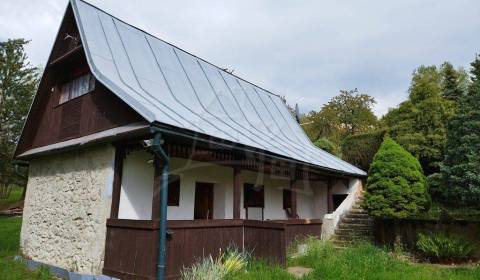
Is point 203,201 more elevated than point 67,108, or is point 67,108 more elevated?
point 67,108

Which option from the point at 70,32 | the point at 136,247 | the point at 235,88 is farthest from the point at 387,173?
the point at 70,32

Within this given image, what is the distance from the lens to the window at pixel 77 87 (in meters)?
9.62

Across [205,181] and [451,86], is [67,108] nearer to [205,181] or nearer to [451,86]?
[205,181]

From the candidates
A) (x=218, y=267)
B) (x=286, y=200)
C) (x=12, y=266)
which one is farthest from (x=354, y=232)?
(x=12, y=266)

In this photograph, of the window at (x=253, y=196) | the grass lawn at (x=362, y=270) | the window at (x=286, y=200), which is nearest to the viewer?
the grass lawn at (x=362, y=270)

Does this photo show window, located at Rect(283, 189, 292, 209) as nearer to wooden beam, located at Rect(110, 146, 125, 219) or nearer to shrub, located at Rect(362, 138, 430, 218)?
shrub, located at Rect(362, 138, 430, 218)

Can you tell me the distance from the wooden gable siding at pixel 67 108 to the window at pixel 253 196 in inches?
214

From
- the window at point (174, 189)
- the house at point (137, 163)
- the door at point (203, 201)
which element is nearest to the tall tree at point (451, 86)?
the house at point (137, 163)

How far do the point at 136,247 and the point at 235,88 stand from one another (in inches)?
337

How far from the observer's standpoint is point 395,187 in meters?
11.2

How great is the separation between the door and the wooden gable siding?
339cm

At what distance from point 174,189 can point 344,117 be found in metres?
25.7

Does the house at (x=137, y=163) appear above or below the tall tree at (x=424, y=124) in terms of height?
below

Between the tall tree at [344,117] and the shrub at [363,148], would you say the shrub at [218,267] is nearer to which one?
the shrub at [363,148]
